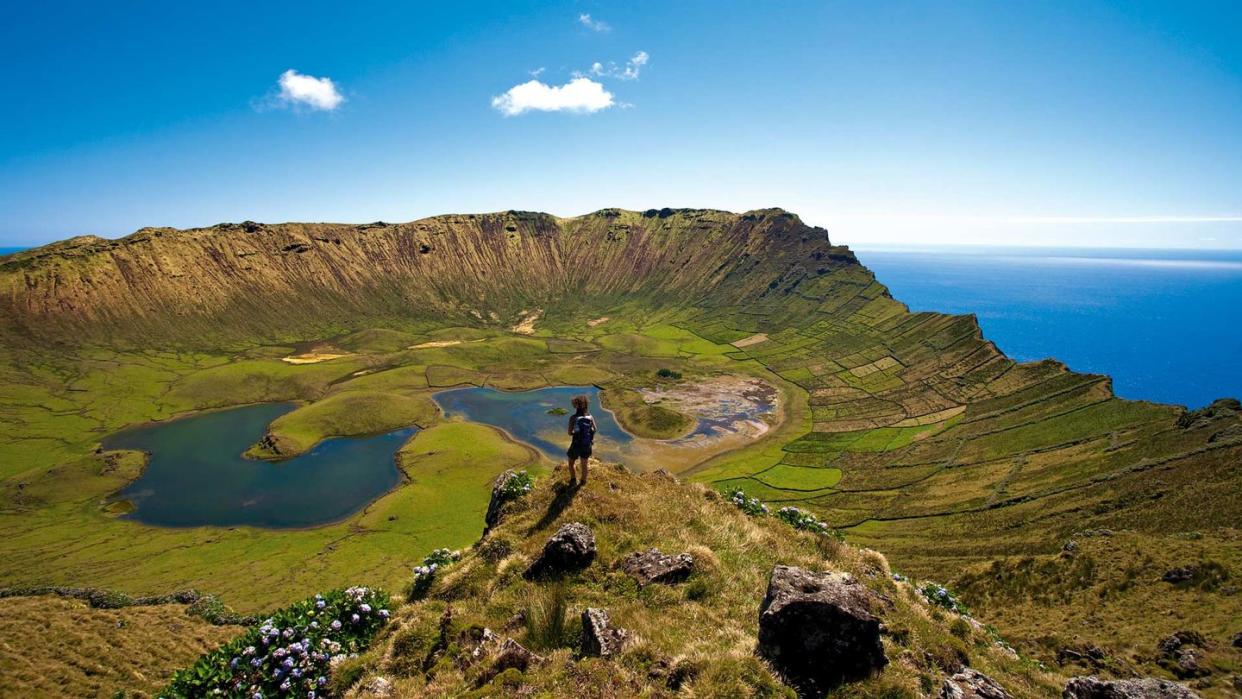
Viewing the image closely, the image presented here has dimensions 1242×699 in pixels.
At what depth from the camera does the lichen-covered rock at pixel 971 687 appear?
11.0m

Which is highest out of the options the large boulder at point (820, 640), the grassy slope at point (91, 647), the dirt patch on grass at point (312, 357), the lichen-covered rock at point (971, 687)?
the large boulder at point (820, 640)

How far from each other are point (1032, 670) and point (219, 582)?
7774 centimetres

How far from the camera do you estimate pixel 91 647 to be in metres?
31.5

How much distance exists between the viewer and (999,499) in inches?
3068

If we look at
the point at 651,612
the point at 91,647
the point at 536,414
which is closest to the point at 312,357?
the point at 536,414

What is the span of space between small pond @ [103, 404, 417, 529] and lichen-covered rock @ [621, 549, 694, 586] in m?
80.7

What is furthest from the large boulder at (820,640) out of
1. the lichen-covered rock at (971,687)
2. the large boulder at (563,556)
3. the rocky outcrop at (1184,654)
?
the rocky outcrop at (1184,654)

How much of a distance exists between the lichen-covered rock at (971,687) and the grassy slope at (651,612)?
0.32 m

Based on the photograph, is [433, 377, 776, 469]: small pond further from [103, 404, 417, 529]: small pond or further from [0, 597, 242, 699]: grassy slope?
[0, 597, 242, 699]: grassy slope

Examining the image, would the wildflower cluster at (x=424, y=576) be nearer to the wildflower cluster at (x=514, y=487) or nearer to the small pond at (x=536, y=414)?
the wildflower cluster at (x=514, y=487)

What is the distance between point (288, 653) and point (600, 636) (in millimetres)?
9301

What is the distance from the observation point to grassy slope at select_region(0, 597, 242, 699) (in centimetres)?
2816

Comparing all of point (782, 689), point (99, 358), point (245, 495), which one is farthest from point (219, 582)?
point (99, 358)

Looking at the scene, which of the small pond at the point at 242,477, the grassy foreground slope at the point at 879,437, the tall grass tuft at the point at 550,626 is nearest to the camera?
the tall grass tuft at the point at 550,626
